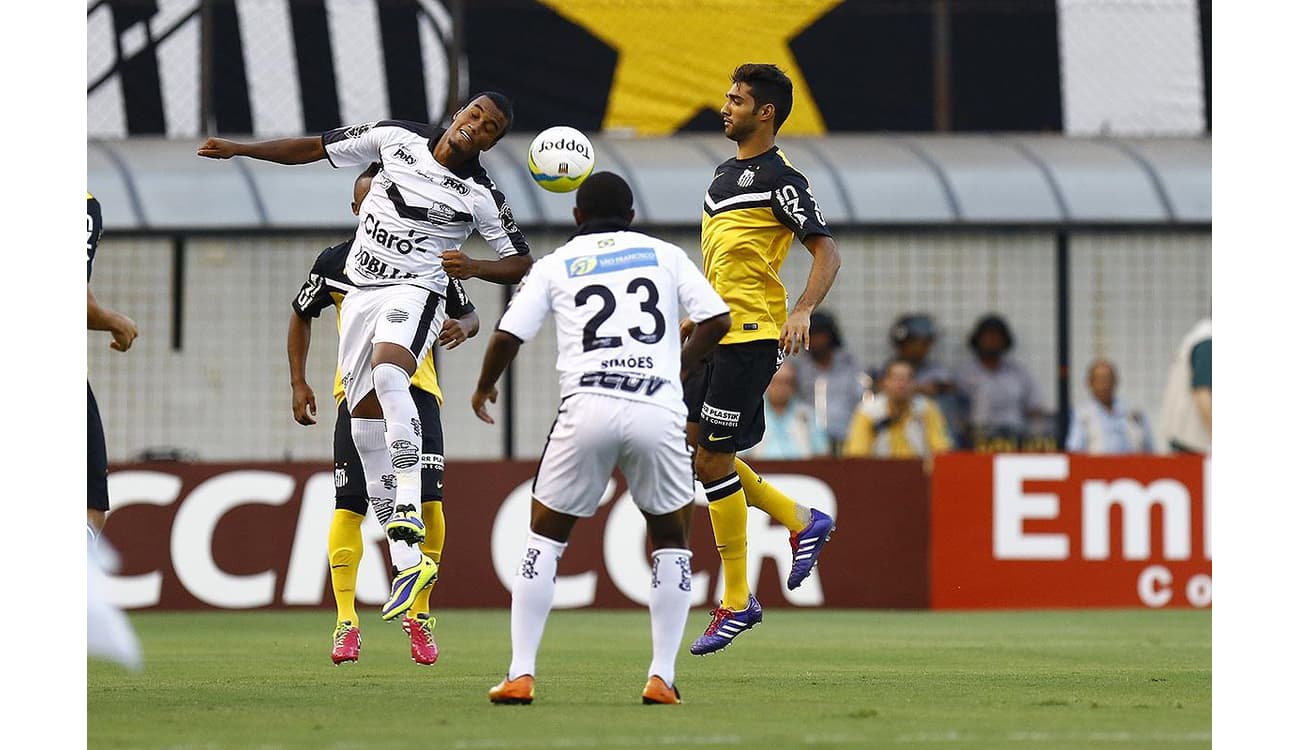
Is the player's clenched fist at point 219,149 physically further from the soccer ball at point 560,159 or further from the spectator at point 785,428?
the spectator at point 785,428

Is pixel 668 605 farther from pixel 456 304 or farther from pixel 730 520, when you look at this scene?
pixel 456 304

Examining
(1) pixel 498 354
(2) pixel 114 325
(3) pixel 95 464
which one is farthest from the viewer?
(3) pixel 95 464

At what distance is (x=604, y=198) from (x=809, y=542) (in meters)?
3.01

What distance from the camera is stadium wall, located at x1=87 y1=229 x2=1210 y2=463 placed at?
17828 millimetres

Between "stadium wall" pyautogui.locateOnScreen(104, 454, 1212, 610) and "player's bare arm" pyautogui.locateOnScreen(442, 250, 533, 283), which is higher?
"player's bare arm" pyautogui.locateOnScreen(442, 250, 533, 283)

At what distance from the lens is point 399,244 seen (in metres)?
9.95

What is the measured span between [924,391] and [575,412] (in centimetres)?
1054

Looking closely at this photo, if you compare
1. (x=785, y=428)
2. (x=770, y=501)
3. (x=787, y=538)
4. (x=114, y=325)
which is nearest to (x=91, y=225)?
(x=114, y=325)

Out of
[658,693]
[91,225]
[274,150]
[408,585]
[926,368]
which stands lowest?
[658,693]

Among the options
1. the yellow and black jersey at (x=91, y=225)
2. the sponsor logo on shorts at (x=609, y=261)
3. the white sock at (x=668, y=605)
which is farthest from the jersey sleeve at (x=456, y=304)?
the white sock at (x=668, y=605)

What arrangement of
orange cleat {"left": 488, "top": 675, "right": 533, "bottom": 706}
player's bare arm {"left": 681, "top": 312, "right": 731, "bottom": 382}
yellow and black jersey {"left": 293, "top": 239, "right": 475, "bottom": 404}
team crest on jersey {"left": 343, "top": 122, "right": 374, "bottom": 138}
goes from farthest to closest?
yellow and black jersey {"left": 293, "top": 239, "right": 475, "bottom": 404} < team crest on jersey {"left": 343, "top": 122, "right": 374, "bottom": 138} < player's bare arm {"left": 681, "top": 312, "right": 731, "bottom": 382} < orange cleat {"left": 488, "top": 675, "right": 533, "bottom": 706}

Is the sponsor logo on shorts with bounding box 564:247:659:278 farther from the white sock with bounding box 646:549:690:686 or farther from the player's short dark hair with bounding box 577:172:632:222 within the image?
the white sock with bounding box 646:549:690:686

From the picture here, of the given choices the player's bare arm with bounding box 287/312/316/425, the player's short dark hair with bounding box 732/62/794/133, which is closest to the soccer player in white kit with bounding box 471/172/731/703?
the player's short dark hair with bounding box 732/62/794/133
